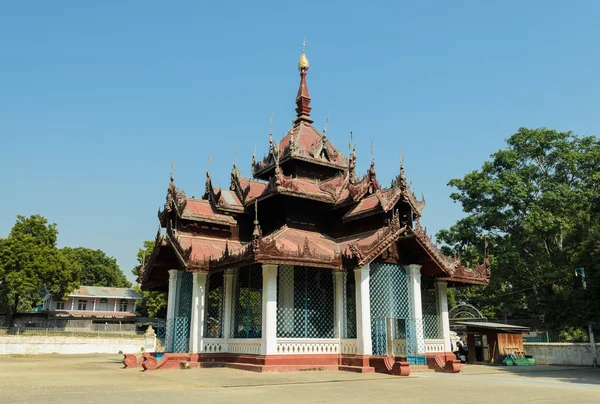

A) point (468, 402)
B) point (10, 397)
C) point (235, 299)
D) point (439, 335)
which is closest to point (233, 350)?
point (235, 299)

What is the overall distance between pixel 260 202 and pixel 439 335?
924 cm

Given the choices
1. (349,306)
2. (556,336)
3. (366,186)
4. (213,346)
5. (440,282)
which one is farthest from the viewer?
(556,336)

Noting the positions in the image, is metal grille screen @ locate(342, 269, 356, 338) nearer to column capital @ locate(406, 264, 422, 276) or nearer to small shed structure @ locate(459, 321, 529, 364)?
column capital @ locate(406, 264, 422, 276)

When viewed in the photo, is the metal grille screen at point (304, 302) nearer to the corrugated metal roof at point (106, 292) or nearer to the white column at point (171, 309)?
the white column at point (171, 309)

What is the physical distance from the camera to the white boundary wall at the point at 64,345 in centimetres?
3572

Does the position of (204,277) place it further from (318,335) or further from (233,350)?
(318,335)

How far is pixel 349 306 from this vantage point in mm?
20625

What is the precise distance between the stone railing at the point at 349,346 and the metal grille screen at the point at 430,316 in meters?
4.22

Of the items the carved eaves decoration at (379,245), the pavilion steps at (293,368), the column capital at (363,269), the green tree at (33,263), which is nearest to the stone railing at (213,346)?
the pavilion steps at (293,368)

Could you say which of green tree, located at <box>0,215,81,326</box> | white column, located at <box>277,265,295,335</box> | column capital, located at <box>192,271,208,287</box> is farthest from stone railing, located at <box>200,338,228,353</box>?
green tree, located at <box>0,215,81,326</box>

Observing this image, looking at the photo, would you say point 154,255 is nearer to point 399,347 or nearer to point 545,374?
point 399,347

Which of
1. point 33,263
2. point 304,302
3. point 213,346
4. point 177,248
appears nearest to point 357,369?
point 304,302

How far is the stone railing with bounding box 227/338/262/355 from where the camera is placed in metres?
18.4

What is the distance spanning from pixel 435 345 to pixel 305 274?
5.78m
